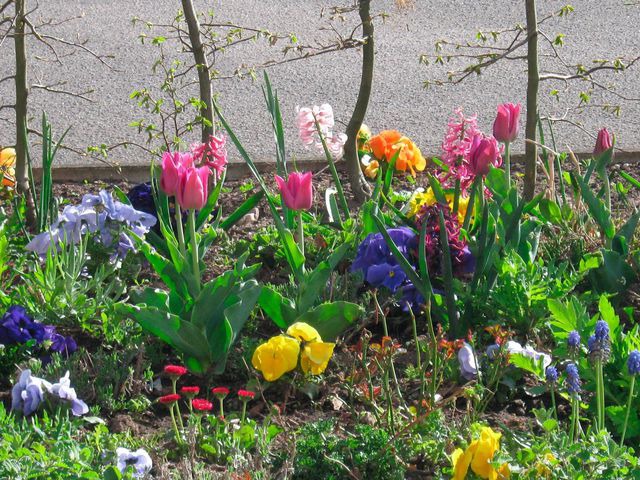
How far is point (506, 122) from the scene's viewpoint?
3365mm

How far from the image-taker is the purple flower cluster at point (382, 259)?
335 cm

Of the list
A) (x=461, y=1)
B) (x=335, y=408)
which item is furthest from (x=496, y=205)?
(x=461, y=1)

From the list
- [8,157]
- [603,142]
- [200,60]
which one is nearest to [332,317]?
[603,142]

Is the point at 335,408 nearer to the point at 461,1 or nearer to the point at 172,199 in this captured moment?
the point at 172,199

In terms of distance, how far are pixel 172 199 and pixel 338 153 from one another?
0.71 metres

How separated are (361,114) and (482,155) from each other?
126 centimetres

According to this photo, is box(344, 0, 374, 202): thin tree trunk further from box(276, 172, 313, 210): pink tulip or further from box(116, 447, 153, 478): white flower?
box(116, 447, 153, 478): white flower

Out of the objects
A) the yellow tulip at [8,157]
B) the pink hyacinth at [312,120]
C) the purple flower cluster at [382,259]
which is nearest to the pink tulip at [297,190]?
the purple flower cluster at [382,259]

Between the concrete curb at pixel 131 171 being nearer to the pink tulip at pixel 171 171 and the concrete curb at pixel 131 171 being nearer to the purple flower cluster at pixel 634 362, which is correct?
the pink tulip at pixel 171 171

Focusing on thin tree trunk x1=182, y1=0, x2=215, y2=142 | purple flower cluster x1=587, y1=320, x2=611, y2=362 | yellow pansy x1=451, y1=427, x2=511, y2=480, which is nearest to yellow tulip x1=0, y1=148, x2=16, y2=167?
thin tree trunk x1=182, y1=0, x2=215, y2=142

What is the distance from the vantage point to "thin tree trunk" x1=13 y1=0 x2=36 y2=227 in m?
4.00

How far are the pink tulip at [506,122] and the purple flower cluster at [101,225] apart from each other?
1249 mm

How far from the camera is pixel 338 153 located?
4164 mm

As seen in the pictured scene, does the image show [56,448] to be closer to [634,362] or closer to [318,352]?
[318,352]
